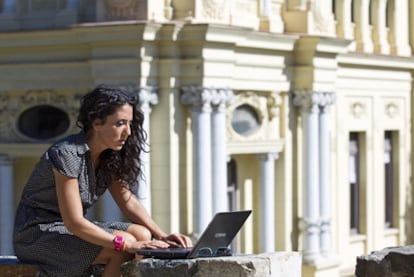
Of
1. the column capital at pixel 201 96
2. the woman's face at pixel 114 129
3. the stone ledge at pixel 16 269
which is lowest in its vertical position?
the stone ledge at pixel 16 269

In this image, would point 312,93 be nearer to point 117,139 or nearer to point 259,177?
point 259,177

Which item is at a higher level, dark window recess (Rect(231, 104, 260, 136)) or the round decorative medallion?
the round decorative medallion

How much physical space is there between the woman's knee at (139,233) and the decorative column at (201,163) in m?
15.1

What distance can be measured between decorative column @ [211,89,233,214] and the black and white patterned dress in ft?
50.9

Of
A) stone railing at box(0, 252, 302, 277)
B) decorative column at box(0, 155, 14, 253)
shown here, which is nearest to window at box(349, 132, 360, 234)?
decorative column at box(0, 155, 14, 253)

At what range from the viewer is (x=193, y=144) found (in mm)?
24547

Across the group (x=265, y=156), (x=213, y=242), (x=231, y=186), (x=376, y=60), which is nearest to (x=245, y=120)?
(x=265, y=156)

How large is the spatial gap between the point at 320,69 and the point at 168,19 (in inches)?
196

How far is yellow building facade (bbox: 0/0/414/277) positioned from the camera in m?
23.9

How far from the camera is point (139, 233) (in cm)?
909

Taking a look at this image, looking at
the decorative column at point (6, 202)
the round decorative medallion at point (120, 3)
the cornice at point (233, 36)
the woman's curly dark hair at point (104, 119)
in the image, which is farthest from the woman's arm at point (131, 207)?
the decorative column at point (6, 202)

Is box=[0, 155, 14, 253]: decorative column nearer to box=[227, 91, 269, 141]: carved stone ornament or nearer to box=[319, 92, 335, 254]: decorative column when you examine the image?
box=[227, 91, 269, 141]: carved stone ornament

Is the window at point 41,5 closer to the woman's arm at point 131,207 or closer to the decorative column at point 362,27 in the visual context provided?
the decorative column at point 362,27

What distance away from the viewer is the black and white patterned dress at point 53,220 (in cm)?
889
